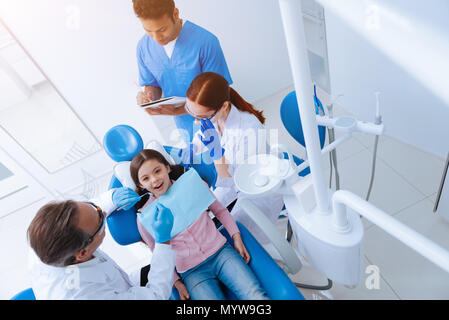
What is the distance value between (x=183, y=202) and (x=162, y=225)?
0.52 ft

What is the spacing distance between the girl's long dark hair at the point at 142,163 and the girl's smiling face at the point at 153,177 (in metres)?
0.02

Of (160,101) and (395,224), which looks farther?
(160,101)

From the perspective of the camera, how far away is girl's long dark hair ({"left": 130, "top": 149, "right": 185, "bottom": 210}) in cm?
135

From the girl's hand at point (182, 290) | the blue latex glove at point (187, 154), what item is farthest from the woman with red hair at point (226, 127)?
the girl's hand at point (182, 290)

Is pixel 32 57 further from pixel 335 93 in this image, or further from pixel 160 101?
pixel 335 93

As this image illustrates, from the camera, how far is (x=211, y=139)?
1548 millimetres

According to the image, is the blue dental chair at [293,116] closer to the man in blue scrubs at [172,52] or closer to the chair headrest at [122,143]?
the man in blue scrubs at [172,52]

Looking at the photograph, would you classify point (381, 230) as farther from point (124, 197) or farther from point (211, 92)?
point (124, 197)

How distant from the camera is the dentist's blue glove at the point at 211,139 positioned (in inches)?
59.5

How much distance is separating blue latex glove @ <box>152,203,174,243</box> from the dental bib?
51 mm

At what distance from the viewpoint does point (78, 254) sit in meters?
0.98
